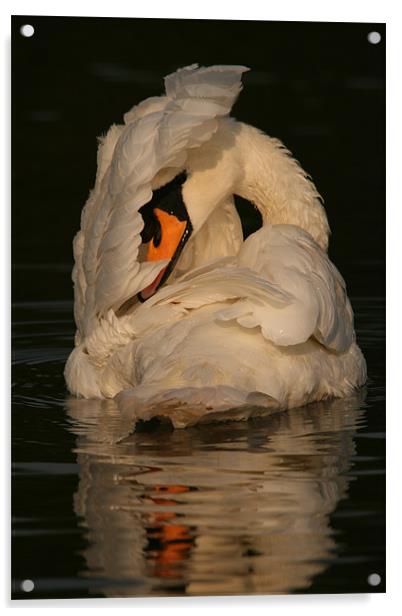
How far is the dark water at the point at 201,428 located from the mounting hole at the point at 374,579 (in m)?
0.03

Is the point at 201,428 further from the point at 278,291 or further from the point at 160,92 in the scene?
Answer: the point at 160,92

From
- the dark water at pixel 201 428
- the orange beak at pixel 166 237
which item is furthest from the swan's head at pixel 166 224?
the dark water at pixel 201 428

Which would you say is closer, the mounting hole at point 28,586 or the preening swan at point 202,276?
the mounting hole at point 28,586

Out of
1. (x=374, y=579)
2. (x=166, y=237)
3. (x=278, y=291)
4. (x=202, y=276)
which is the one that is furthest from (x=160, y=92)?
(x=374, y=579)

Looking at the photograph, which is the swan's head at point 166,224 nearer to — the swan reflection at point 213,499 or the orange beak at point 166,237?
the orange beak at point 166,237

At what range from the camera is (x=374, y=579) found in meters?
7.17

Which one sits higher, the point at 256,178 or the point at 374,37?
the point at 374,37

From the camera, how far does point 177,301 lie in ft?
29.5

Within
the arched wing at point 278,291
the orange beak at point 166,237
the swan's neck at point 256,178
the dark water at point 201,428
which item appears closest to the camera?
the dark water at point 201,428

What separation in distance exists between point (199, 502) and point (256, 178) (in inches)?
102

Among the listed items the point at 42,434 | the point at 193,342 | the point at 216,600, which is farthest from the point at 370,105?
the point at 216,600

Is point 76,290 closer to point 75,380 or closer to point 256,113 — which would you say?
point 75,380

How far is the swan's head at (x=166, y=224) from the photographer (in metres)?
9.46

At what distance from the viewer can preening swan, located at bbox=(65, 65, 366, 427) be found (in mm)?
8445
